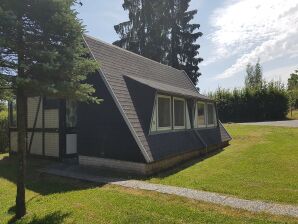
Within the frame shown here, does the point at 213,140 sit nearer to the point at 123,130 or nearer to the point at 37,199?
the point at 123,130

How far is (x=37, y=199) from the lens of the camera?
30.8ft

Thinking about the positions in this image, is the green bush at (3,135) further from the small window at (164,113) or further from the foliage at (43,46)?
the foliage at (43,46)

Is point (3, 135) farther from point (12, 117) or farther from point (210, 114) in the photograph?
point (210, 114)

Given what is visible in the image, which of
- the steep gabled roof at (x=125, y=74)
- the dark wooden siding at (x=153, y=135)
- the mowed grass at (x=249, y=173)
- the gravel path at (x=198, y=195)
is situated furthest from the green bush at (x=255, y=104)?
the gravel path at (x=198, y=195)

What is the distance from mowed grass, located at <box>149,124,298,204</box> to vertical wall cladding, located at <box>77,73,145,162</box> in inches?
66.9

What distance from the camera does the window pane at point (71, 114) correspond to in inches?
613

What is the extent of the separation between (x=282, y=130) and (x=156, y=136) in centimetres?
1579

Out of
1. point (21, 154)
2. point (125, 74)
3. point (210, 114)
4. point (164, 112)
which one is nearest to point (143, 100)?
point (164, 112)

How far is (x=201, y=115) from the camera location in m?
19.1

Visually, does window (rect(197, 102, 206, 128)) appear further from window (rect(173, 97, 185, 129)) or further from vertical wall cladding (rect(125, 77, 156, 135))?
vertical wall cladding (rect(125, 77, 156, 135))

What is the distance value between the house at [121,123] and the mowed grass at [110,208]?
250 centimetres

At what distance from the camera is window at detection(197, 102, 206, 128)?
61.4 feet

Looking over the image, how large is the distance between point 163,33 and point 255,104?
50.4ft

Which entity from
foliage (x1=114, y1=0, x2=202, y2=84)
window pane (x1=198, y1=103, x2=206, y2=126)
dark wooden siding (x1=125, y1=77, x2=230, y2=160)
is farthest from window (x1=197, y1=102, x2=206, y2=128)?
foliage (x1=114, y1=0, x2=202, y2=84)
